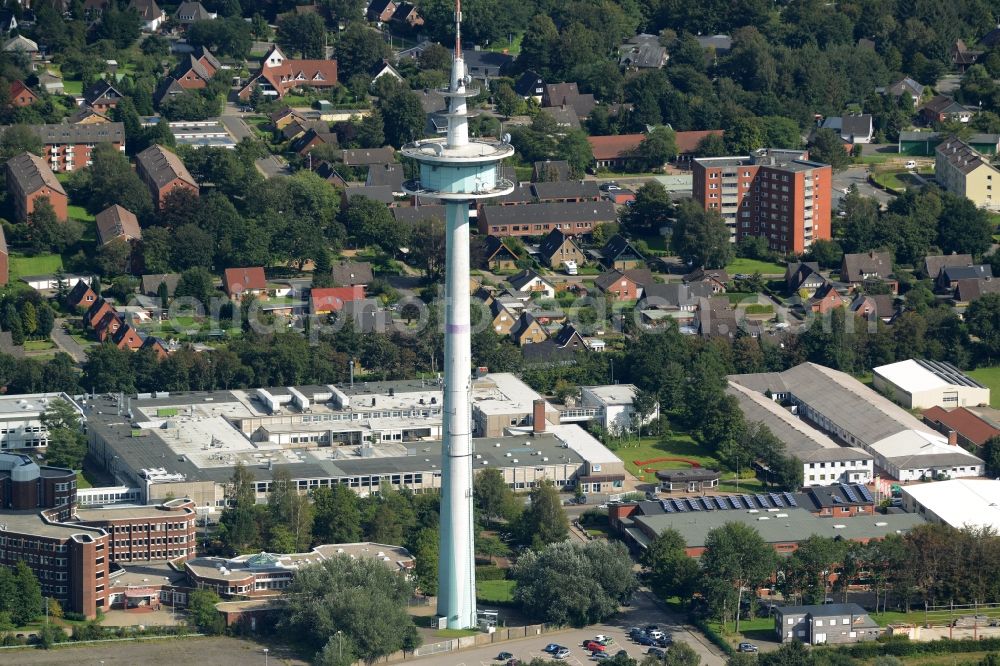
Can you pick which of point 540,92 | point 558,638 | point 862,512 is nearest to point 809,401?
point 862,512

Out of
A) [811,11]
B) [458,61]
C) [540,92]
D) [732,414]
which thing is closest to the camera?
[458,61]

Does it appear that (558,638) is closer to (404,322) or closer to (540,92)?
(404,322)

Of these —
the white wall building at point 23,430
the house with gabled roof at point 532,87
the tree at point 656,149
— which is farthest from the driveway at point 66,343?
the house with gabled roof at point 532,87

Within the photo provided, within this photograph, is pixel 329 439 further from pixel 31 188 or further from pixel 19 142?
pixel 19 142

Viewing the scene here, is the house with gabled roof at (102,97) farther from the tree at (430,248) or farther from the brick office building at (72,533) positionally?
the brick office building at (72,533)

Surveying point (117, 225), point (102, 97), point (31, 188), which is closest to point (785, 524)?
point (117, 225)

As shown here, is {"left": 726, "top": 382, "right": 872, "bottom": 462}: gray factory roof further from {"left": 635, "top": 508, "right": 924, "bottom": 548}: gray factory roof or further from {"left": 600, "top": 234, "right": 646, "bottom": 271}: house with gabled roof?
{"left": 600, "top": 234, "right": 646, "bottom": 271}: house with gabled roof
